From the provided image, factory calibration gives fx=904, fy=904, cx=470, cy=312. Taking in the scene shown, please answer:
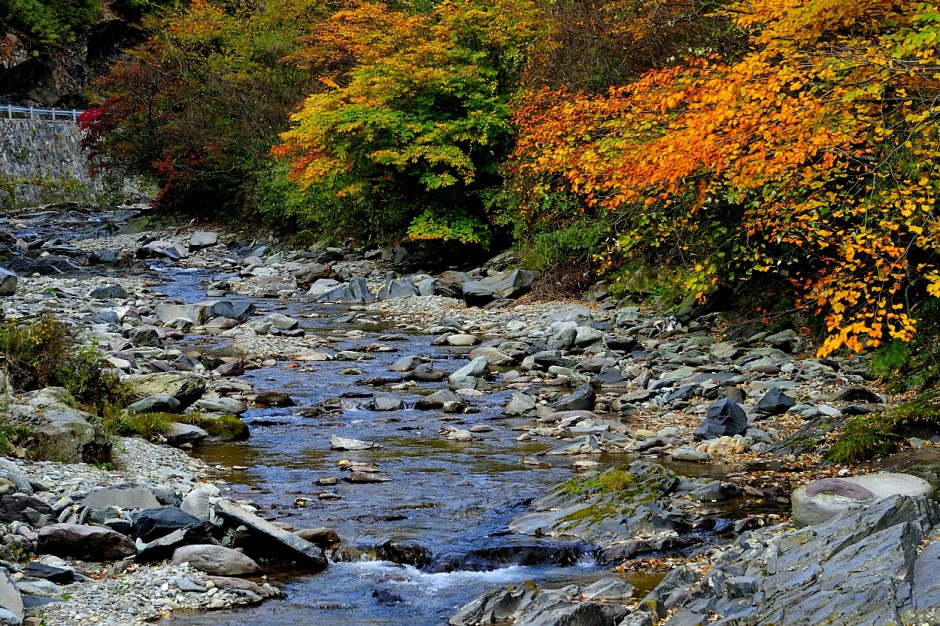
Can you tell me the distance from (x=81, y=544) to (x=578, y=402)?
21.1 ft

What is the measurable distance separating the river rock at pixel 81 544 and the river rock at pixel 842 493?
4681mm

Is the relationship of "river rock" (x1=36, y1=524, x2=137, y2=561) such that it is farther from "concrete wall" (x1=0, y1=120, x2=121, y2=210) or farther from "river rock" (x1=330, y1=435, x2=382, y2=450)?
"concrete wall" (x1=0, y1=120, x2=121, y2=210)

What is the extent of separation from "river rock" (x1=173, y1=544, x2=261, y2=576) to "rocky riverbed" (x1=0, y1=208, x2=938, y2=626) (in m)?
0.01

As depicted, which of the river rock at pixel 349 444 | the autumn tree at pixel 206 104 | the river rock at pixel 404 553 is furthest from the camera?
the autumn tree at pixel 206 104

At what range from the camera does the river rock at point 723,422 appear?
936 cm

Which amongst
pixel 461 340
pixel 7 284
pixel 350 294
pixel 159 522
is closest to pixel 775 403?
pixel 159 522

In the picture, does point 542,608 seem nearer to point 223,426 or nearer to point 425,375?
point 223,426

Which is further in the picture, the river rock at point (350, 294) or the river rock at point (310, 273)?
the river rock at point (310, 273)

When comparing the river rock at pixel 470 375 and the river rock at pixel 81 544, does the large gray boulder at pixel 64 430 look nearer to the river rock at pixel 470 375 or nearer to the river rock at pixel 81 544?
the river rock at pixel 81 544

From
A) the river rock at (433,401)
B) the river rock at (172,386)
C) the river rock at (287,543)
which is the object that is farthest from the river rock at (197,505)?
the river rock at (433,401)

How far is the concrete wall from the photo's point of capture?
141 feet

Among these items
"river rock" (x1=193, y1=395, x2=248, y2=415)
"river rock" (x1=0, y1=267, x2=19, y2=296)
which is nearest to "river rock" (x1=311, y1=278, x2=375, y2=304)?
"river rock" (x1=0, y1=267, x2=19, y2=296)

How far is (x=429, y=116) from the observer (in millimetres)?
23125

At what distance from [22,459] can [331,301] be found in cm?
1459
